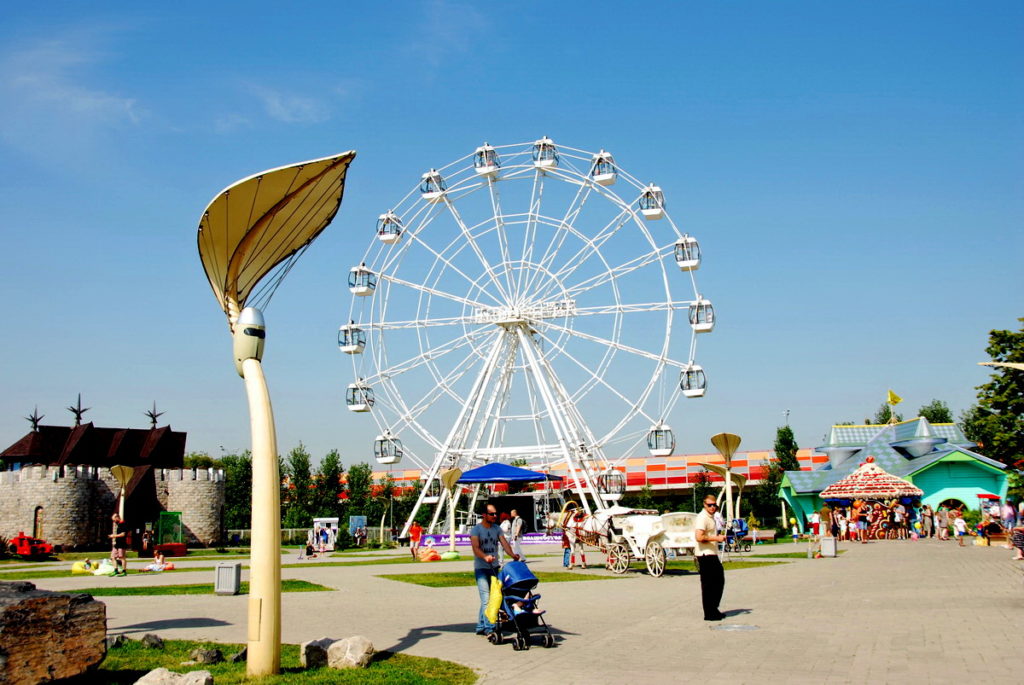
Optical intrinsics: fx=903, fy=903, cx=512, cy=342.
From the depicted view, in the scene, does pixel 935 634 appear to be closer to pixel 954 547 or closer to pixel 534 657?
pixel 534 657

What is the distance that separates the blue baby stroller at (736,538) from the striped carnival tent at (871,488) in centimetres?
1217

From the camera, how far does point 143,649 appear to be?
10.5m

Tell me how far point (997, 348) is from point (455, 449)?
23938 millimetres

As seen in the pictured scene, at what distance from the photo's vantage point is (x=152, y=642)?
1065cm

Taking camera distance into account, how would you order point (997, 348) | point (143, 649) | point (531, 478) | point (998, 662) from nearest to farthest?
point (998, 662) < point (143, 649) < point (997, 348) < point (531, 478)

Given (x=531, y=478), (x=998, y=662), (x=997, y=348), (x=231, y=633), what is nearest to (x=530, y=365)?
(x=531, y=478)

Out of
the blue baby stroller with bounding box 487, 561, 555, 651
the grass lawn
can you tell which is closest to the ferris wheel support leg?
the grass lawn

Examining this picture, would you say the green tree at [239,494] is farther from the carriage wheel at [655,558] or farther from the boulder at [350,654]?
the boulder at [350,654]

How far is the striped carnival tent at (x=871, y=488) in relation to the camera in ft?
149

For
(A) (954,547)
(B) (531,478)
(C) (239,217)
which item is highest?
(C) (239,217)

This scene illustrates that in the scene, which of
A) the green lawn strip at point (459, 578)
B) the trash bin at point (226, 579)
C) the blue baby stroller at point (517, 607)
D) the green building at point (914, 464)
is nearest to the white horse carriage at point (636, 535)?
the green lawn strip at point (459, 578)

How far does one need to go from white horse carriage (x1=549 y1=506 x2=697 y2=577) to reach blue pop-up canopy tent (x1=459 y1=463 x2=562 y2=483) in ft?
47.9

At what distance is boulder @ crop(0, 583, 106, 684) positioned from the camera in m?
7.52

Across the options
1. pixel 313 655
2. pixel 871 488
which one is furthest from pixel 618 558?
pixel 871 488
